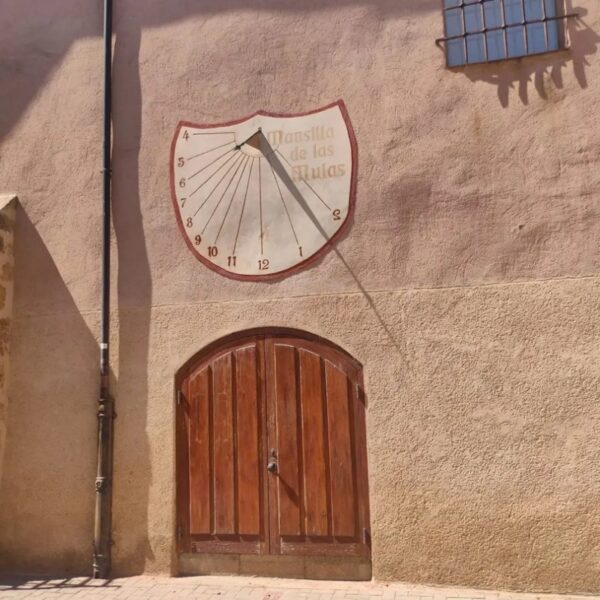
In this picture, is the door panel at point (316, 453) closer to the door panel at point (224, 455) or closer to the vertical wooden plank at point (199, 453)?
the door panel at point (224, 455)

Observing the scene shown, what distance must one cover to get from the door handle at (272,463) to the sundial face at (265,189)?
4.80ft

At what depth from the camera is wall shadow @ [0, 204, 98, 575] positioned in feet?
18.1

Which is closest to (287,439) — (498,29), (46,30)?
(498,29)

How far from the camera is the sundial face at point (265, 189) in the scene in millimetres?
5469

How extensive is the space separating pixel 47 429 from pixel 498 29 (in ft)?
17.2

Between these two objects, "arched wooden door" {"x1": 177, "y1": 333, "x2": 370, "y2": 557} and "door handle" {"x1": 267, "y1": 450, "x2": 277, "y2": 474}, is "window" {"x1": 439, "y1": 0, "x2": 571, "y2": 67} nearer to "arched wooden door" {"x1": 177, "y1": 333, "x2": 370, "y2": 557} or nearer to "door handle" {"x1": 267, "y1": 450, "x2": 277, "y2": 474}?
"arched wooden door" {"x1": 177, "y1": 333, "x2": 370, "y2": 557}

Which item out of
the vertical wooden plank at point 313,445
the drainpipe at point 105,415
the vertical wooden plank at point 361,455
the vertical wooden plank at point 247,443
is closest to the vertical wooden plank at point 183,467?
the vertical wooden plank at point 247,443

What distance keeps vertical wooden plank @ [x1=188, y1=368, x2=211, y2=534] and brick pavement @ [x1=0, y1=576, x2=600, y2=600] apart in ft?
1.47

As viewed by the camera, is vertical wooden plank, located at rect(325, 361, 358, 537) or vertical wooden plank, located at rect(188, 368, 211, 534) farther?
vertical wooden plank, located at rect(188, 368, 211, 534)

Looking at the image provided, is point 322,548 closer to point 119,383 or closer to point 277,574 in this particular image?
point 277,574

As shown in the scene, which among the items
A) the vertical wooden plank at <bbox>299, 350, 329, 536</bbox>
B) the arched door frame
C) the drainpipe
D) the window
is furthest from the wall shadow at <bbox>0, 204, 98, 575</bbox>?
the window

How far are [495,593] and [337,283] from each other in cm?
260

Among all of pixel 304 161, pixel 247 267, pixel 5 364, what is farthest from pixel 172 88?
pixel 5 364

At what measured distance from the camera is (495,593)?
4672 millimetres
